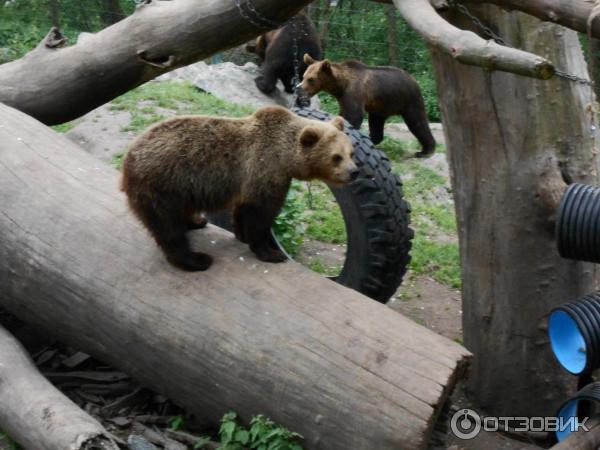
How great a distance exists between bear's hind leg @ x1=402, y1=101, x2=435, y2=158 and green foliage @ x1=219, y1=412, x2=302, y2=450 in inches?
268

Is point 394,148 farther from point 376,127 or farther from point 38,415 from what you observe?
point 38,415

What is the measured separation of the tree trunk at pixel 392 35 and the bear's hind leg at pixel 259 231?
10.2 m

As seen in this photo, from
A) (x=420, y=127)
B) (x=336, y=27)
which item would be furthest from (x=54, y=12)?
(x=420, y=127)

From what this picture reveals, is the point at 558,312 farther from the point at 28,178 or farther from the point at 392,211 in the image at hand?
the point at 28,178

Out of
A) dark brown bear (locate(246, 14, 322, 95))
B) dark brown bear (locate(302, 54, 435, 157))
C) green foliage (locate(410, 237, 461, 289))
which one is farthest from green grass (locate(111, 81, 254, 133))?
green foliage (locate(410, 237, 461, 289))

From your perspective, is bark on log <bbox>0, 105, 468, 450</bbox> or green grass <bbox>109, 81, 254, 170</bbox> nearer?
bark on log <bbox>0, 105, 468, 450</bbox>

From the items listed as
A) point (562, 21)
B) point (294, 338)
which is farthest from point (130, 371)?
point (562, 21)

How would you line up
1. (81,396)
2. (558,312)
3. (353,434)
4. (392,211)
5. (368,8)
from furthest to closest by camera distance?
(368,8), (392,211), (81,396), (558,312), (353,434)

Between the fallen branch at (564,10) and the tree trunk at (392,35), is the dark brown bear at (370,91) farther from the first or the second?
the fallen branch at (564,10)

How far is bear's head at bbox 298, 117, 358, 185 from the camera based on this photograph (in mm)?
4570

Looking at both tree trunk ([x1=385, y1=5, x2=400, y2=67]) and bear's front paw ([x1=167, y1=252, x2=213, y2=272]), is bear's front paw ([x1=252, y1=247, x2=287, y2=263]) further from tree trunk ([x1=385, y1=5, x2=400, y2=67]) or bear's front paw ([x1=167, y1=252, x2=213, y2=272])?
tree trunk ([x1=385, y1=5, x2=400, y2=67])

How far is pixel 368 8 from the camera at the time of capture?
16.2m

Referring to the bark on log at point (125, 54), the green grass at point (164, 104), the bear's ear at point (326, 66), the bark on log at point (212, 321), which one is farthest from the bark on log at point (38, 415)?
the bear's ear at point (326, 66)

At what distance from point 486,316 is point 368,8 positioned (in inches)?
482
